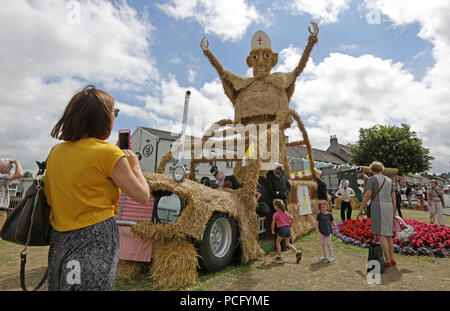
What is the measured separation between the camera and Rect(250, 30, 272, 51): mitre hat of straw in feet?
22.4

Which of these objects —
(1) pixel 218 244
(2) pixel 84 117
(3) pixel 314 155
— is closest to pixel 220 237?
(1) pixel 218 244

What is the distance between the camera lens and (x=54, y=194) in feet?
4.00

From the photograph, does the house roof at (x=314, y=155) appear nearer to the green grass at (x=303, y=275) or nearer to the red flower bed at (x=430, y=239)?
the red flower bed at (x=430, y=239)

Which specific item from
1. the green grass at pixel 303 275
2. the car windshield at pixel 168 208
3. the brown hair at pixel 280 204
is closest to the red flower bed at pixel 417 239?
the green grass at pixel 303 275

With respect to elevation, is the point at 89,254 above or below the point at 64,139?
below

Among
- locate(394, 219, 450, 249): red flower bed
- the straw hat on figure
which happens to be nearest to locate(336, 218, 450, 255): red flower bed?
locate(394, 219, 450, 249): red flower bed

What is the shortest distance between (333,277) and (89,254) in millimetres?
3375

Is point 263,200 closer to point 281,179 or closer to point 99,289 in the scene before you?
point 281,179

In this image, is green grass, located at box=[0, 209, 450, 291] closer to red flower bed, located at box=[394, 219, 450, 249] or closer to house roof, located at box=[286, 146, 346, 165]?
red flower bed, located at box=[394, 219, 450, 249]

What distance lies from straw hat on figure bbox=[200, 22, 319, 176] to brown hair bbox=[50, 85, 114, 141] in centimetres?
511

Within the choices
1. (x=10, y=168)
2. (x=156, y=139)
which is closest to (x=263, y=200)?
(x=10, y=168)

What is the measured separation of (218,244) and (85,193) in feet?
9.10

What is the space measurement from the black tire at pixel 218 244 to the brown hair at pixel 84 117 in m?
2.34
